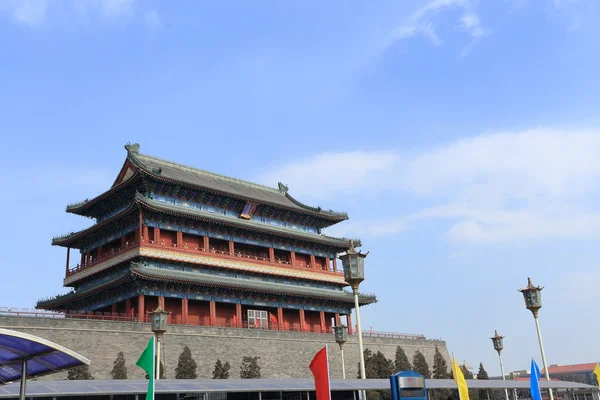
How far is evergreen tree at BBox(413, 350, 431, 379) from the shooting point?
1929 inches

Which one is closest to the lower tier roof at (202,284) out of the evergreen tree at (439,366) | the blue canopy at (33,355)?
the evergreen tree at (439,366)

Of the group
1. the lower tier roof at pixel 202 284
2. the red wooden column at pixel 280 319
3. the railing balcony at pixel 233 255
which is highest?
the railing balcony at pixel 233 255

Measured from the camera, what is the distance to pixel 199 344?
3838 cm

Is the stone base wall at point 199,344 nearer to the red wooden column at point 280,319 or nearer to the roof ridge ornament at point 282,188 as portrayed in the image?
the red wooden column at point 280,319

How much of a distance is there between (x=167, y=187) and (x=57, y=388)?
26.9 m

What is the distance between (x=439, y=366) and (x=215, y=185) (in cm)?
2425

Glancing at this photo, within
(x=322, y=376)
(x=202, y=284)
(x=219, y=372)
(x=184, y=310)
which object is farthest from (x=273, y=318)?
(x=322, y=376)

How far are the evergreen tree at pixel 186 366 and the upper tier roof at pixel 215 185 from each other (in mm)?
13090

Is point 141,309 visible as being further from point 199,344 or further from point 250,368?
point 250,368

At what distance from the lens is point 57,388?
59.7 feet

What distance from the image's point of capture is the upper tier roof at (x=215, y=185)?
147 feet

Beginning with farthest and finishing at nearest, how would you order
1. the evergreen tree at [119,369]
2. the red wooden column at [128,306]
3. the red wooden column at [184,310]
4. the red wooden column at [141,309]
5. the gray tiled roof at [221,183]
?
the gray tiled roof at [221,183] < the red wooden column at [184,310] < the red wooden column at [128,306] < the red wooden column at [141,309] < the evergreen tree at [119,369]

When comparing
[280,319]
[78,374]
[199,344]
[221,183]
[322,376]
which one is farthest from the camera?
[221,183]

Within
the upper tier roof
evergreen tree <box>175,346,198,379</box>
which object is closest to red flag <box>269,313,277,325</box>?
the upper tier roof
